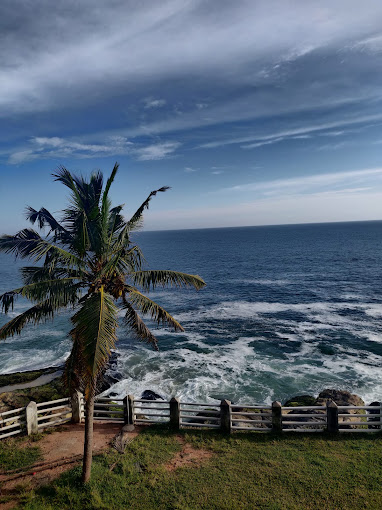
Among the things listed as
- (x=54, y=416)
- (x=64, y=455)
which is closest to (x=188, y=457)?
A: (x=64, y=455)

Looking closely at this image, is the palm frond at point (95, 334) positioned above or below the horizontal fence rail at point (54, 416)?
above

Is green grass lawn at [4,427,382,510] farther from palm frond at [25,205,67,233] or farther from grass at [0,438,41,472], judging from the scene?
palm frond at [25,205,67,233]

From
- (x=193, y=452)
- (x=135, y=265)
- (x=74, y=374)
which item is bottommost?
(x=193, y=452)

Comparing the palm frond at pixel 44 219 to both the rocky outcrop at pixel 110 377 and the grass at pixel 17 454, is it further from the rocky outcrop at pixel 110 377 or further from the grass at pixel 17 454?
the rocky outcrop at pixel 110 377

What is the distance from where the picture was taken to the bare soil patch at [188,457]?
12.2 metres

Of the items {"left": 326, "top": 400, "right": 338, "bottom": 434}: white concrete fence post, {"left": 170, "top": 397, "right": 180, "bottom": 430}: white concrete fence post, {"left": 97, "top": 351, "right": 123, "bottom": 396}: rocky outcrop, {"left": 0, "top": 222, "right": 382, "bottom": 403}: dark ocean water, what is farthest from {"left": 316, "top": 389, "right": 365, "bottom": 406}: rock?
{"left": 97, "top": 351, "right": 123, "bottom": 396}: rocky outcrop

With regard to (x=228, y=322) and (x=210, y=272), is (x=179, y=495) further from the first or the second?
(x=210, y=272)

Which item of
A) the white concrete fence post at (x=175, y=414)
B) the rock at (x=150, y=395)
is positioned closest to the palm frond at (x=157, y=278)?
the white concrete fence post at (x=175, y=414)

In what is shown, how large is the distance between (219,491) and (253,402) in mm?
12476

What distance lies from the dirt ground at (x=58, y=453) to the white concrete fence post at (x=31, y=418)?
2.28ft

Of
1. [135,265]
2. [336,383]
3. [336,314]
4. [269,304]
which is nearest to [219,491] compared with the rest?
[135,265]

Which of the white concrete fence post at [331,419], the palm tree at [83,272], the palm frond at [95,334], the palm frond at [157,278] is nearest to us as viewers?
the palm frond at [95,334]

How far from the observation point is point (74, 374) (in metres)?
10.0

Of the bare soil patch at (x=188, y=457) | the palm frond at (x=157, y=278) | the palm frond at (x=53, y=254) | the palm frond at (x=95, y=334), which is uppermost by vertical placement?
the palm frond at (x=53, y=254)
